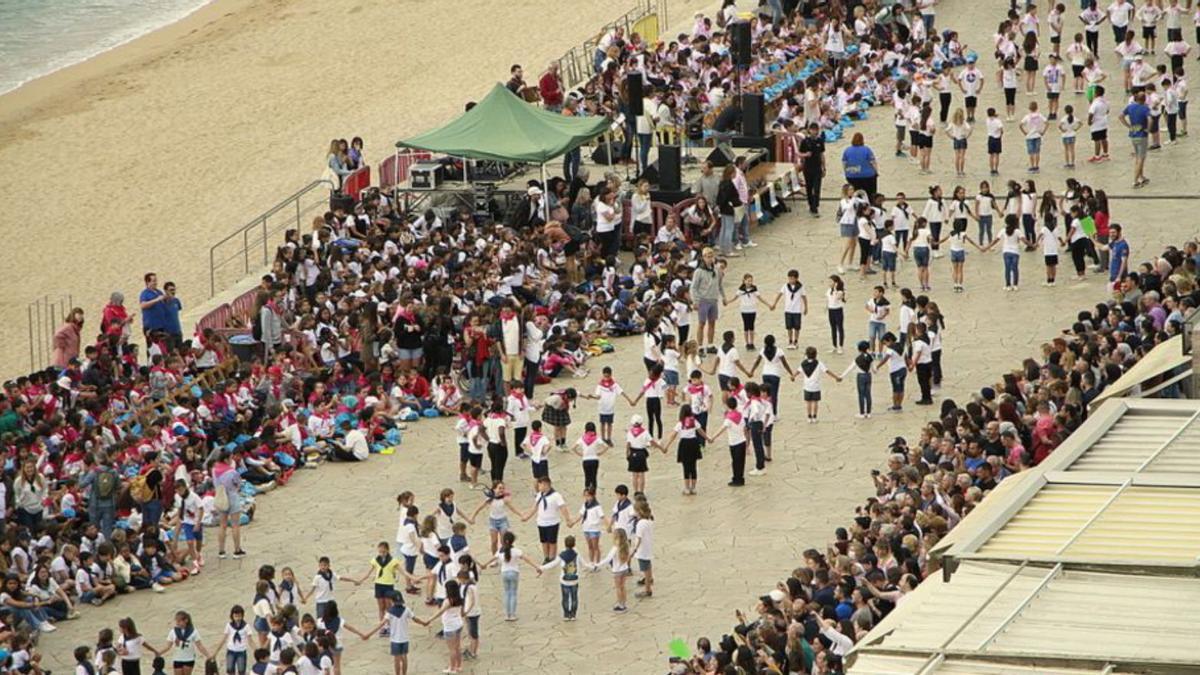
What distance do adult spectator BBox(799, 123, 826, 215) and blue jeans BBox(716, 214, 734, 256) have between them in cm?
192

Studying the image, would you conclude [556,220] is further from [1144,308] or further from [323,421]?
[1144,308]

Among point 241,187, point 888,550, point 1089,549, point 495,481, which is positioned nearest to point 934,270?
point 495,481

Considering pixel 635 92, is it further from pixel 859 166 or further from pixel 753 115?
pixel 859 166

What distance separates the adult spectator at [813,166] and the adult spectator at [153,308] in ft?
32.1

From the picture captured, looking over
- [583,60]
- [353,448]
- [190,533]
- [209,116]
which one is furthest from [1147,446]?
[209,116]

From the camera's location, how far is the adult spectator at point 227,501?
1096 inches

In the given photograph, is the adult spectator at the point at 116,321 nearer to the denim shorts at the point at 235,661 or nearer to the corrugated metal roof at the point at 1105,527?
the denim shorts at the point at 235,661

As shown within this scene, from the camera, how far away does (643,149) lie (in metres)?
38.5

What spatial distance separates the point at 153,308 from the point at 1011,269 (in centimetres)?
1108

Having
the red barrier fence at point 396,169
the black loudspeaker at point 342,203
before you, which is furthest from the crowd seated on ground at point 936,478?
the red barrier fence at point 396,169

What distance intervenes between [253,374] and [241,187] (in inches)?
693

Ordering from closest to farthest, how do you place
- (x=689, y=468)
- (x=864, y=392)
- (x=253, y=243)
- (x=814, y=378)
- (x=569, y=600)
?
(x=569, y=600) → (x=689, y=468) → (x=814, y=378) → (x=864, y=392) → (x=253, y=243)

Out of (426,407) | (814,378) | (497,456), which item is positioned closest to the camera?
(497,456)

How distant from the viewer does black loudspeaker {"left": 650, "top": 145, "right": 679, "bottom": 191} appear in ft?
120
